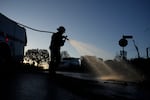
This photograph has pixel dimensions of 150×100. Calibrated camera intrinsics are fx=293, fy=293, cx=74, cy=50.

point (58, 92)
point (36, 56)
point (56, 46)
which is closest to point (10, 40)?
point (56, 46)

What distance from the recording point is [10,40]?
10977 mm

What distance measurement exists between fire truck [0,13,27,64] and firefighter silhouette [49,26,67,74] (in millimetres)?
1401

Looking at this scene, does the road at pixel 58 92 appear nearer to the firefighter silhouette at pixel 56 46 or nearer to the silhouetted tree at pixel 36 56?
the firefighter silhouette at pixel 56 46

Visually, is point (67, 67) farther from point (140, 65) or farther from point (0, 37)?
point (0, 37)

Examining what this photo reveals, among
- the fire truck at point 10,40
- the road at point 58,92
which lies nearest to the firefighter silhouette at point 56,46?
the fire truck at point 10,40

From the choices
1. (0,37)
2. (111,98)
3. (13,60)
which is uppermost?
(0,37)

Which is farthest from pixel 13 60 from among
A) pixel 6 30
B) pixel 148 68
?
pixel 148 68

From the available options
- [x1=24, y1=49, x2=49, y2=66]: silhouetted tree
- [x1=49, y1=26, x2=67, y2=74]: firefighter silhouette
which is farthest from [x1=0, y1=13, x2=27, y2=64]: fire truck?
[x1=24, y1=49, x2=49, y2=66]: silhouetted tree

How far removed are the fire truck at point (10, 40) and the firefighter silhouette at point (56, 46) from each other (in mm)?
1401

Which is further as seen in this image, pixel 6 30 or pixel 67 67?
pixel 67 67

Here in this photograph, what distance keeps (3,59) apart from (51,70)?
86.8 inches

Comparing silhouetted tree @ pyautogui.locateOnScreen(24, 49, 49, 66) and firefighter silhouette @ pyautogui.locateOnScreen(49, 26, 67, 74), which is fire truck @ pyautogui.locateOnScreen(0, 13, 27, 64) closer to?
firefighter silhouette @ pyautogui.locateOnScreen(49, 26, 67, 74)

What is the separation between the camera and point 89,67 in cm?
3409

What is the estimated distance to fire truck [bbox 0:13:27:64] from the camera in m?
10.2
